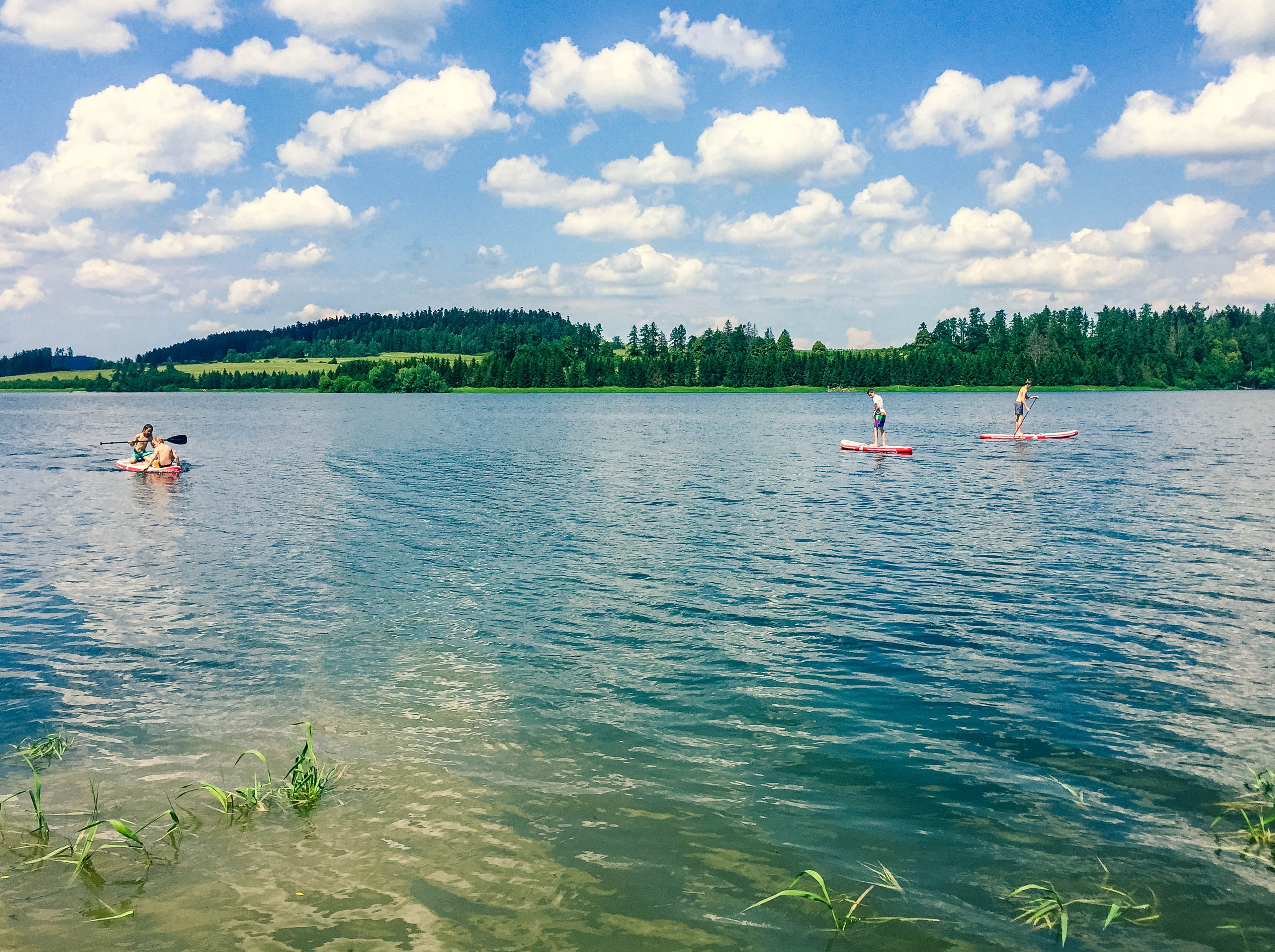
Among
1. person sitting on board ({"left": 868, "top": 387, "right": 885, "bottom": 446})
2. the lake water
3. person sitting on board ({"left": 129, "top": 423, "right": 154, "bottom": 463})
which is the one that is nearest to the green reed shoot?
the lake water

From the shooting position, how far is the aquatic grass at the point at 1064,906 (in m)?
7.66

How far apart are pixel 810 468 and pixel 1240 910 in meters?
42.7

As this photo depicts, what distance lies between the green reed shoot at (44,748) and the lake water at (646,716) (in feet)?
0.83

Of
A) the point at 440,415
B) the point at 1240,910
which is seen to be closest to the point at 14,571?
the point at 1240,910

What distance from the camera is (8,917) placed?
306 inches

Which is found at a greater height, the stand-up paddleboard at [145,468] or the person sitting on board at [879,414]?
the person sitting on board at [879,414]

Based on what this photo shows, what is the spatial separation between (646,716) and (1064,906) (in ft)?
20.7

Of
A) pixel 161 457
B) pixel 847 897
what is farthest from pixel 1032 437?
pixel 847 897

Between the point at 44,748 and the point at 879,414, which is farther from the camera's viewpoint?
the point at 879,414

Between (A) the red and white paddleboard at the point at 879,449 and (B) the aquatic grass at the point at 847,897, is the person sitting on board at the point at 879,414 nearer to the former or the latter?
(A) the red and white paddleboard at the point at 879,449

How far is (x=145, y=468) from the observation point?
48.1m

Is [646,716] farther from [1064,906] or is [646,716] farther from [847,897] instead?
[1064,906]

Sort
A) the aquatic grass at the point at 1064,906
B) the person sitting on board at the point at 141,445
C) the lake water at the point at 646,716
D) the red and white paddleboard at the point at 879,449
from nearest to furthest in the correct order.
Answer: the aquatic grass at the point at 1064,906 → the lake water at the point at 646,716 → the person sitting on board at the point at 141,445 → the red and white paddleboard at the point at 879,449

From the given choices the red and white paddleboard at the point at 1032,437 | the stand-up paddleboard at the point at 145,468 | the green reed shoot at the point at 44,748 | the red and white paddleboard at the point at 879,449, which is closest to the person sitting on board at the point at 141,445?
the stand-up paddleboard at the point at 145,468
